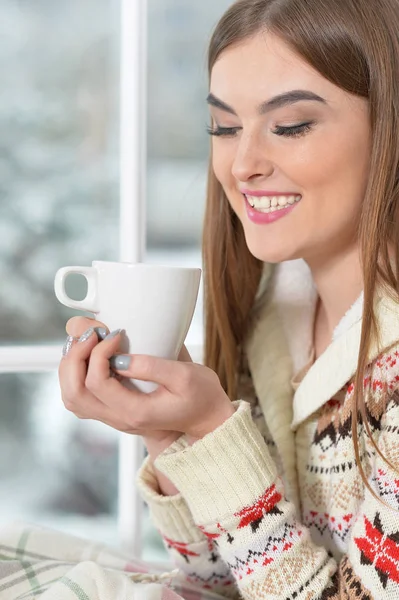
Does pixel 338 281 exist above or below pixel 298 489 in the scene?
above

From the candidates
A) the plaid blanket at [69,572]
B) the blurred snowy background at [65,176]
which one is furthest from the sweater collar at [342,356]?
the blurred snowy background at [65,176]

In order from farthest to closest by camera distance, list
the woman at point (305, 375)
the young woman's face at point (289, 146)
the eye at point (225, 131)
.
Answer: the eye at point (225, 131) → the young woman's face at point (289, 146) → the woman at point (305, 375)

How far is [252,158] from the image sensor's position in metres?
1.16

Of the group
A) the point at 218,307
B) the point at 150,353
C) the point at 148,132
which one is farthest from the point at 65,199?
the point at 150,353

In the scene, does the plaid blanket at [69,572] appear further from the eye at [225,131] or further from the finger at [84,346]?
the eye at [225,131]

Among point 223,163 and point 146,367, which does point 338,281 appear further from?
point 146,367

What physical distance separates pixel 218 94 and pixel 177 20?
1.30 ft

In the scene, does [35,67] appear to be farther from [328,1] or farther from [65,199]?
[328,1]

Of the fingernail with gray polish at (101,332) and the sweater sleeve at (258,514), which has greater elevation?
the fingernail with gray polish at (101,332)

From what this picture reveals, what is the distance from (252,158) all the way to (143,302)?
35cm

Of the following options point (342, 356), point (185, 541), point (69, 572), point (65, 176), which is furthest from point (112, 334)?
point (65, 176)

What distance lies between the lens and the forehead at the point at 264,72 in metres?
1.11

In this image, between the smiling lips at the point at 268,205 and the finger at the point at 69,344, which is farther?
the smiling lips at the point at 268,205

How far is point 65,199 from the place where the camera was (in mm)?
1532
